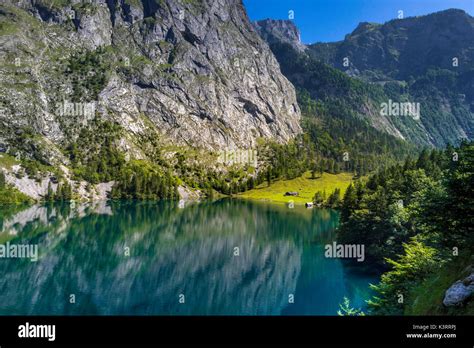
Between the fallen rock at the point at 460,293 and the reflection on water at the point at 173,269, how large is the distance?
114 feet

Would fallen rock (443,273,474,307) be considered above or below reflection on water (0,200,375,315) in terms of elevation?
above

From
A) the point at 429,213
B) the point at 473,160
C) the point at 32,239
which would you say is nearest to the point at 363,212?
the point at 429,213

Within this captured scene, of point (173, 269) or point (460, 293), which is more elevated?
point (460, 293)

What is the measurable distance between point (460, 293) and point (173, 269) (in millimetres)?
66372

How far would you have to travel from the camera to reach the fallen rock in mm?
18703

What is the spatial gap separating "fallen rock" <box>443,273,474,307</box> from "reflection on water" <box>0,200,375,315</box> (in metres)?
34.8

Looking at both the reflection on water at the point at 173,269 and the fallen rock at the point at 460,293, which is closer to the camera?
the fallen rock at the point at 460,293

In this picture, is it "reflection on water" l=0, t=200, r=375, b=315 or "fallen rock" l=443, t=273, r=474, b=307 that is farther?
"reflection on water" l=0, t=200, r=375, b=315

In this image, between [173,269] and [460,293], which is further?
[173,269]

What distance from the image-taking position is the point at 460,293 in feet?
62.6

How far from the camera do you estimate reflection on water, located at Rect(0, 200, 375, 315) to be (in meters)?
56.7

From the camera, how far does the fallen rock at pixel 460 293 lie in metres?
18.7

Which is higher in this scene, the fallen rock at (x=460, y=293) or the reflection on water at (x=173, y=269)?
the fallen rock at (x=460, y=293)
